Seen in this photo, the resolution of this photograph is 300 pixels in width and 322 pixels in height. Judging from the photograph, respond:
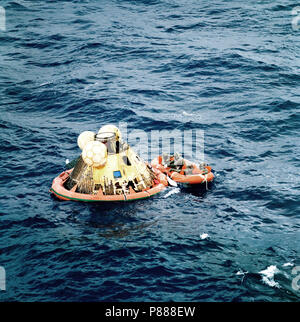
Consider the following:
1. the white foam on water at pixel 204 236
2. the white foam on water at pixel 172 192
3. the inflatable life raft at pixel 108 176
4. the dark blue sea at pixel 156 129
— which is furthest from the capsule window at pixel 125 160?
the white foam on water at pixel 204 236

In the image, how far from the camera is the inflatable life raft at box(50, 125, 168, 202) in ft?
74.0

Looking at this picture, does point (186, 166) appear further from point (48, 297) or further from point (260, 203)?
point (48, 297)

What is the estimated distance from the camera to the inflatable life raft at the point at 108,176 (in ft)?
74.0

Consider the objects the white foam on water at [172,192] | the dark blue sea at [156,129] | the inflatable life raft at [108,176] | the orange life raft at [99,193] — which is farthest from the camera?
the white foam on water at [172,192]

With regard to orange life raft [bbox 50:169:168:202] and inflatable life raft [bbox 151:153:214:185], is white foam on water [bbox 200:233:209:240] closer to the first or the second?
orange life raft [bbox 50:169:168:202]

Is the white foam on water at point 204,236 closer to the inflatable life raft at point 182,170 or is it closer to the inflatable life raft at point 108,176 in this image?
the inflatable life raft at point 108,176

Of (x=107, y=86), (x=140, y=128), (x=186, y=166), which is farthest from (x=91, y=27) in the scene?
(x=186, y=166)

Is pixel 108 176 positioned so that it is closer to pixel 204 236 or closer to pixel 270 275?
pixel 204 236

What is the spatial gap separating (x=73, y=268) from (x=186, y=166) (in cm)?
981

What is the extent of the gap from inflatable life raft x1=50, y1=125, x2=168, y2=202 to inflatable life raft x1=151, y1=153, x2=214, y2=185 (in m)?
1.58

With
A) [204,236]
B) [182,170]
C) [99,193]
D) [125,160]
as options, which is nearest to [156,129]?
[182,170]

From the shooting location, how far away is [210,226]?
20.8 m

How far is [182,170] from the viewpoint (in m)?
25.1

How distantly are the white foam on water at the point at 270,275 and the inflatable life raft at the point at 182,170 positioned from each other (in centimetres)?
765
